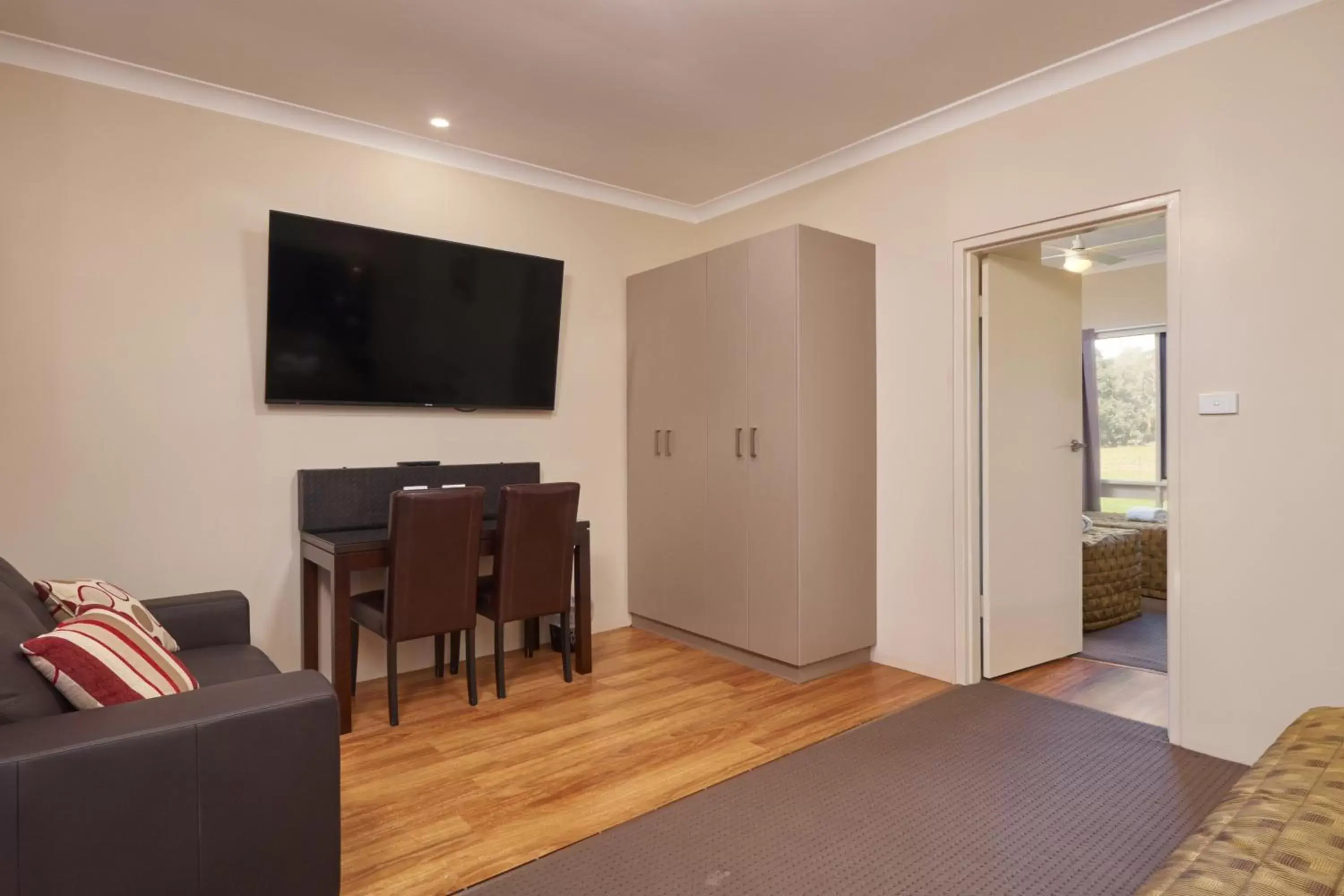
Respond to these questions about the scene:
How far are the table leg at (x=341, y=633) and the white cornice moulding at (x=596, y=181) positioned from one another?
2006mm

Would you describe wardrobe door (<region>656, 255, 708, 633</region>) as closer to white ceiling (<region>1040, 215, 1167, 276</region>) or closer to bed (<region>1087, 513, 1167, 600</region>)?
white ceiling (<region>1040, 215, 1167, 276</region>)

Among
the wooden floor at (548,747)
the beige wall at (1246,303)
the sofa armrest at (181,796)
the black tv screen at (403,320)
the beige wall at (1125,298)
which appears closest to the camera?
the sofa armrest at (181,796)

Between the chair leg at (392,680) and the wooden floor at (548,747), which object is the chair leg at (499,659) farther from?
the chair leg at (392,680)

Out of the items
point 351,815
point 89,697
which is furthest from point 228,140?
point 351,815

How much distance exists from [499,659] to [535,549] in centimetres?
51

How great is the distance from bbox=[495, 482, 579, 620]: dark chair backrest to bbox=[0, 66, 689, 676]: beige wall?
2.37 feet

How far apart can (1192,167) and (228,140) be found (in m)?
3.83

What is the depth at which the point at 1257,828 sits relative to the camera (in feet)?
4.16

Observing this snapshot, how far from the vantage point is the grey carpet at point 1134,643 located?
3775 millimetres

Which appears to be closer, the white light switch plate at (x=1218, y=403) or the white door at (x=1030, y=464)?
the white light switch plate at (x=1218, y=403)

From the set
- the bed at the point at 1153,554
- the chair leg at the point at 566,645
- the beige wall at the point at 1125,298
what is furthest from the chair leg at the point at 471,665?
the beige wall at the point at 1125,298

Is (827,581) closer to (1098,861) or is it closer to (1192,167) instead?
(1098,861)

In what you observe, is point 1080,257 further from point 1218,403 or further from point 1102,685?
point 1102,685

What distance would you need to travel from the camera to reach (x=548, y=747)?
2.80 meters
